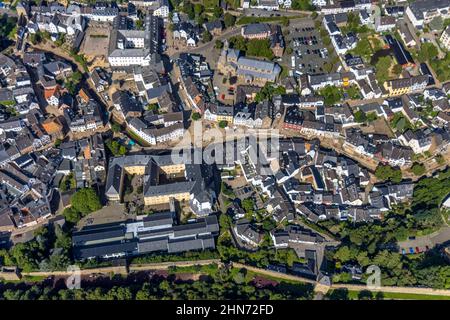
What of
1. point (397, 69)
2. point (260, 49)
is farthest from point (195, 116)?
point (397, 69)

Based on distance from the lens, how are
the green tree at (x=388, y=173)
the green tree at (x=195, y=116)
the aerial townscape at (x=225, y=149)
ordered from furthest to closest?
the green tree at (x=195, y=116), the green tree at (x=388, y=173), the aerial townscape at (x=225, y=149)

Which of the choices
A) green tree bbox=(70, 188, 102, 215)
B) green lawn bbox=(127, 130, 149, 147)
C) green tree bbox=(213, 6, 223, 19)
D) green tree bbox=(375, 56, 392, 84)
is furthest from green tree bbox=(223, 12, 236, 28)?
green tree bbox=(70, 188, 102, 215)

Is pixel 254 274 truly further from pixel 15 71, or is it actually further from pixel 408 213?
pixel 15 71

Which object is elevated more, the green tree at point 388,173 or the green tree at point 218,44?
the green tree at point 218,44

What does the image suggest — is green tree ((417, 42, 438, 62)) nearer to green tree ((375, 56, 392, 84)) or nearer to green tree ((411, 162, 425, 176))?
green tree ((375, 56, 392, 84))

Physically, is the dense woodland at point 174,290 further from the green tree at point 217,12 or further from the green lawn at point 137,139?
the green tree at point 217,12

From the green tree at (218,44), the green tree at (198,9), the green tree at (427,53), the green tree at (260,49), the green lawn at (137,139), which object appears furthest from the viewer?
the green tree at (198,9)

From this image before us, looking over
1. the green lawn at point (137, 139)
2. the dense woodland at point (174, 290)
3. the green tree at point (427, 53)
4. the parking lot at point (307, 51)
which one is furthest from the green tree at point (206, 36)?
the dense woodland at point (174, 290)
